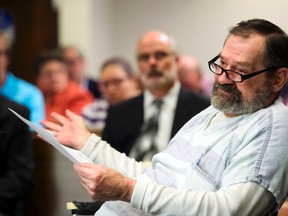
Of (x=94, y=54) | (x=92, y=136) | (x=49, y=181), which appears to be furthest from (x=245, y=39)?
(x=94, y=54)

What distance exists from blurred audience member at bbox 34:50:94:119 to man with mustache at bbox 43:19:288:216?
9.59 feet

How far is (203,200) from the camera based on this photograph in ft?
4.97

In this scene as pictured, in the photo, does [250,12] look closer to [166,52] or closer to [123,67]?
[166,52]

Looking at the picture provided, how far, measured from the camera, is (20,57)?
6.79 m

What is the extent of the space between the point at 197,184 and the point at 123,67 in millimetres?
2840

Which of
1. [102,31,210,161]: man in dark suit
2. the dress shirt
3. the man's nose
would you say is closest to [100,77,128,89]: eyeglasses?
[102,31,210,161]: man in dark suit

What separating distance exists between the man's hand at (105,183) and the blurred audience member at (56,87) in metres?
3.18

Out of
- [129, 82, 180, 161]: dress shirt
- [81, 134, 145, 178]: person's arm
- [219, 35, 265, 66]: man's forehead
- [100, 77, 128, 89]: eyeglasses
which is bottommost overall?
[100, 77, 128, 89]: eyeglasses

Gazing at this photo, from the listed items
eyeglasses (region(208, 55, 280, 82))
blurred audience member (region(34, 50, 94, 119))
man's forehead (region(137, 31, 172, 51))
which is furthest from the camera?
blurred audience member (region(34, 50, 94, 119))

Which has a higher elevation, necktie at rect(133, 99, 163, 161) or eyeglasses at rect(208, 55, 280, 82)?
eyeglasses at rect(208, 55, 280, 82)

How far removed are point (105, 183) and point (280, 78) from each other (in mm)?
523

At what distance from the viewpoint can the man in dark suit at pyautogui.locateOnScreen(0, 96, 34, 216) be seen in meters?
2.50

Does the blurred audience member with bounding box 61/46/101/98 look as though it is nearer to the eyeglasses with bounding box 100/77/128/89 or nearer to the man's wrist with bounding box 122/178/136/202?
the eyeglasses with bounding box 100/77/128/89

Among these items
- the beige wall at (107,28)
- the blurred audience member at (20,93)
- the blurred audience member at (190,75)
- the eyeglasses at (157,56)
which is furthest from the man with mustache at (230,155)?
the blurred audience member at (190,75)
